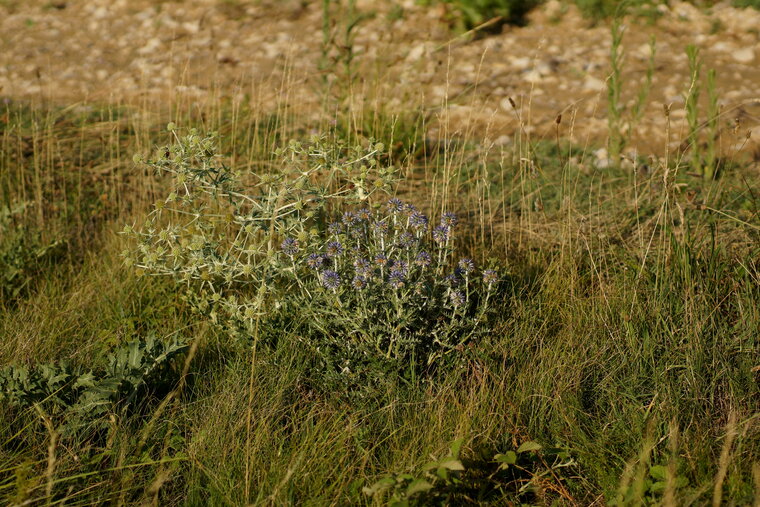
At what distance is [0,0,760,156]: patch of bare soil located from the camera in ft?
17.3

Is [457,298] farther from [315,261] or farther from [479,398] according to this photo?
[315,261]

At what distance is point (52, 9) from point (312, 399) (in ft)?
26.2

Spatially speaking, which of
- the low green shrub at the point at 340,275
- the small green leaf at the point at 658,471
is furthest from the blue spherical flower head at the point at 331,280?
the small green leaf at the point at 658,471

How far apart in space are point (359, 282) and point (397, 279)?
128 millimetres

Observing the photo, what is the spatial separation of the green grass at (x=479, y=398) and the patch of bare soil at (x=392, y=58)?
200 centimetres

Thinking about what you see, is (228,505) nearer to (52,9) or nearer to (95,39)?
(95,39)

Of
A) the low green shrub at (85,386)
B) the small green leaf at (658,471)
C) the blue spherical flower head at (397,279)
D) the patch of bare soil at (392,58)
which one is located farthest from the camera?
the patch of bare soil at (392,58)

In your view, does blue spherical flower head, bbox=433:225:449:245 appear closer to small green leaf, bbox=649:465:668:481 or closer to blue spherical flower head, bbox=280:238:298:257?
blue spherical flower head, bbox=280:238:298:257

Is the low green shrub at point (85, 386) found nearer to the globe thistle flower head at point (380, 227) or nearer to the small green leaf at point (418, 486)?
the globe thistle flower head at point (380, 227)

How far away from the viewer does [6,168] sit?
418cm

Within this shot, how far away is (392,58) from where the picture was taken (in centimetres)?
654

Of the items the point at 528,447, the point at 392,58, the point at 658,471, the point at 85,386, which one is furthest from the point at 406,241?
the point at 392,58

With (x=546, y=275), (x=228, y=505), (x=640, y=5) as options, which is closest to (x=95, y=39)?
(x=640, y=5)

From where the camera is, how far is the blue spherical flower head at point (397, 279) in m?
2.40
